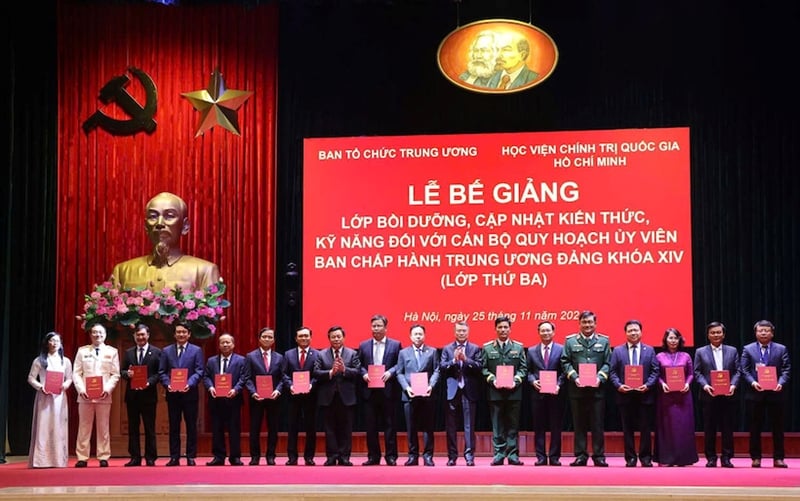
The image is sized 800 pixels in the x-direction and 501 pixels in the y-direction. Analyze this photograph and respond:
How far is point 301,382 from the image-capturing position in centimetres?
893

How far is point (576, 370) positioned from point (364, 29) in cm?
451

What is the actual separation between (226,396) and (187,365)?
0.44 metres

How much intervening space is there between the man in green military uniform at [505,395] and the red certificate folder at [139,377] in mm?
2870

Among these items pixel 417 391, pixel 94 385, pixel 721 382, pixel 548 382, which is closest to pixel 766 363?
pixel 721 382

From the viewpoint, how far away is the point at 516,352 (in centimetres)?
883

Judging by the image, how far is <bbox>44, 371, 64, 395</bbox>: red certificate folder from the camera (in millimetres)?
9008

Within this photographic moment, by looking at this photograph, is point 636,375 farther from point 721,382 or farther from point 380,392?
point 380,392

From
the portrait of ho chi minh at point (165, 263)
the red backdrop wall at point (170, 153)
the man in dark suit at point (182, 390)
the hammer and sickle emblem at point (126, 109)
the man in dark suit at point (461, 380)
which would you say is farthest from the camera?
the hammer and sickle emblem at point (126, 109)

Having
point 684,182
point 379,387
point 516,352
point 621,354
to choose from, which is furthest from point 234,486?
point 684,182

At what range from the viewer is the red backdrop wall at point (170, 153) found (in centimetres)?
1104

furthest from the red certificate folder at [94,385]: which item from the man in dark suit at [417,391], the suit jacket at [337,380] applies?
the man in dark suit at [417,391]

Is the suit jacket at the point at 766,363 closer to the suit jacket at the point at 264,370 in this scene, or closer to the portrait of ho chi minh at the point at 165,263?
the suit jacket at the point at 264,370

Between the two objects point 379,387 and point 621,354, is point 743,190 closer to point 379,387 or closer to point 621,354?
point 621,354

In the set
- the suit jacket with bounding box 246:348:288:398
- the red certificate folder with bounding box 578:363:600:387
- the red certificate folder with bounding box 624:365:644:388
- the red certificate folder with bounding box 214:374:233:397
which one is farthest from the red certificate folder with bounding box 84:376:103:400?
the red certificate folder with bounding box 624:365:644:388
